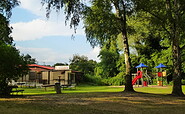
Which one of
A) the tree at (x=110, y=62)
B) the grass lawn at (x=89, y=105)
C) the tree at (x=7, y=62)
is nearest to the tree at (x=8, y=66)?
the tree at (x=7, y=62)

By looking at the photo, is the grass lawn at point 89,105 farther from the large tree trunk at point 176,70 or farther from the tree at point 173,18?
the tree at point 173,18

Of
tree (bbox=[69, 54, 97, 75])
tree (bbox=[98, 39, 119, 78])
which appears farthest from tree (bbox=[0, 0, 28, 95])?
tree (bbox=[69, 54, 97, 75])

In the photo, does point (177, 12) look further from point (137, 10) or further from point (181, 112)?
point (181, 112)

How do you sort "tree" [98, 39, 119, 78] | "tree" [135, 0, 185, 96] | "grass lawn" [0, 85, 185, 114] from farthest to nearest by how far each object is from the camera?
"tree" [98, 39, 119, 78], "tree" [135, 0, 185, 96], "grass lawn" [0, 85, 185, 114]

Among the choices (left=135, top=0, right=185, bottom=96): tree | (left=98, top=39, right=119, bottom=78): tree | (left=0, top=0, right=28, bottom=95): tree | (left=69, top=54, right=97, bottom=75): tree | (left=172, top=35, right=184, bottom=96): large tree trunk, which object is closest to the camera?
(left=0, top=0, right=28, bottom=95): tree

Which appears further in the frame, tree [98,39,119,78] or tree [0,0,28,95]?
tree [98,39,119,78]

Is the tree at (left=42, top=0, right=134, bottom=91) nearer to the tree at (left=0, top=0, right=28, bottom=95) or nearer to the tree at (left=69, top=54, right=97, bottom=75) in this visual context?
the tree at (left=0, top=0, right=28, bottom=95)

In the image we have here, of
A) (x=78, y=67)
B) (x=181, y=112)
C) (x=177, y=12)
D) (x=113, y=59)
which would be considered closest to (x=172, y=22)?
(x=177, y=12)

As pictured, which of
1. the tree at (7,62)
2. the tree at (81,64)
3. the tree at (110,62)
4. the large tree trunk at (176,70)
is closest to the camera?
the tree at (7,62)

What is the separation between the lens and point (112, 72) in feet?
135

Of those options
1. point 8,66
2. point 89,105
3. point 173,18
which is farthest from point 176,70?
point 8,66

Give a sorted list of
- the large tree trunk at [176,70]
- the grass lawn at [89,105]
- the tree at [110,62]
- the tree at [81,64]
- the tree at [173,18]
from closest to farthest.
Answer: the grass lawn at [89,105] < the tree at [173,18] < the large tree trunk at [176,70] < the tree at [110,62] < the tree at [81,64]

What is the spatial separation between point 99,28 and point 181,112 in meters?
7.07

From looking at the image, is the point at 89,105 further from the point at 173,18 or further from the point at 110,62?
the point at 110,62
